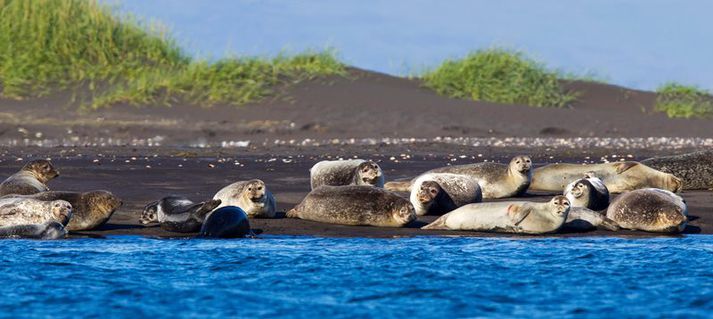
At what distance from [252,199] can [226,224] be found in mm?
788

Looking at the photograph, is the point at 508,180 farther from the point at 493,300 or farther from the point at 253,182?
the point at 493,300

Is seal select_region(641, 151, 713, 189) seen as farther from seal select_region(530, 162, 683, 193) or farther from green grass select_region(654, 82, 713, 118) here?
green grass select_region(654, 82, 713, 118)

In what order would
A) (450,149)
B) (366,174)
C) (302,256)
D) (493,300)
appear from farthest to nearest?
(450,149)
(366,174)
(302,256)
(493,300)

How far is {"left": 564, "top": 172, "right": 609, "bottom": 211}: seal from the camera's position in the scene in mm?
11531

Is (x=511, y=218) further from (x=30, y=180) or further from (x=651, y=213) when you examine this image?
(x=30, y=180)

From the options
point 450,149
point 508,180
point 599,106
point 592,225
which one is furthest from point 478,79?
point 592,225

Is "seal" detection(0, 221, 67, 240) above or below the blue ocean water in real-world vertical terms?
above

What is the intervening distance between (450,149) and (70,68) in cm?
783

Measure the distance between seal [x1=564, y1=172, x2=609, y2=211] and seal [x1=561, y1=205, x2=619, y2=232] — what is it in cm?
47

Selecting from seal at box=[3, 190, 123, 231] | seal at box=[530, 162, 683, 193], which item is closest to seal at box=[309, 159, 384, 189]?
seal at box=[530, 162, 683, 193]

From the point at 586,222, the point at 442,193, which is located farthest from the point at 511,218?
the point at 442,193

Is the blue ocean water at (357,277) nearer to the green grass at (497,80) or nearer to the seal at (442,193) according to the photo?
the seal at (442,193)

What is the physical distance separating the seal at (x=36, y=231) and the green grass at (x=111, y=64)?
41.4 ft

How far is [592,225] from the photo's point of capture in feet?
35.6
